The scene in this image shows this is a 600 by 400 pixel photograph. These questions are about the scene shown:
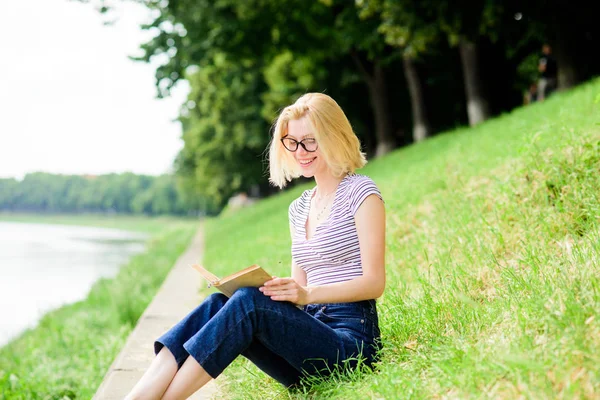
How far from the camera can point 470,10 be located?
508 inches

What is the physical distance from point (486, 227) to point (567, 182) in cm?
65

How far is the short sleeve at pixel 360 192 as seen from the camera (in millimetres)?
3305

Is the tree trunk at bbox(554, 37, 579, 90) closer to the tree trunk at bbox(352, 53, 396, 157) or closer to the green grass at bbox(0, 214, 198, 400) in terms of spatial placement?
the tree trunk at bbox(352, 53, 396, 157)

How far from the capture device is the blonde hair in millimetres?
3350

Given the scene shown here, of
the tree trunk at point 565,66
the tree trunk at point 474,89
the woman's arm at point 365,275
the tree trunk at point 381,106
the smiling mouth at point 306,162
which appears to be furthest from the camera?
the tree trunk at point 381,106

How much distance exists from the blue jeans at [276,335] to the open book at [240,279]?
36mm

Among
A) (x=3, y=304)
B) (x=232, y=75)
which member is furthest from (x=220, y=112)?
(x=3, y=304)

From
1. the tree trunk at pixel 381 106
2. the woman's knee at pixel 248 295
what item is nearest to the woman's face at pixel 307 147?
the woman's knee at pixel 248 295

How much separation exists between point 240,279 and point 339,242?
581 millimetres

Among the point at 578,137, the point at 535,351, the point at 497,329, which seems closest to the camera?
the point at 535,351

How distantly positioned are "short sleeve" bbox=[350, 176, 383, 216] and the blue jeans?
476mm

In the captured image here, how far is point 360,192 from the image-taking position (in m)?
3.33

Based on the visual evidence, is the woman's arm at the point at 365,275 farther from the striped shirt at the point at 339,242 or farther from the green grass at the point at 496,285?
the green grass at the point at 496,285

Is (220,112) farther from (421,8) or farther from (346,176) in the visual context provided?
(346,176)
